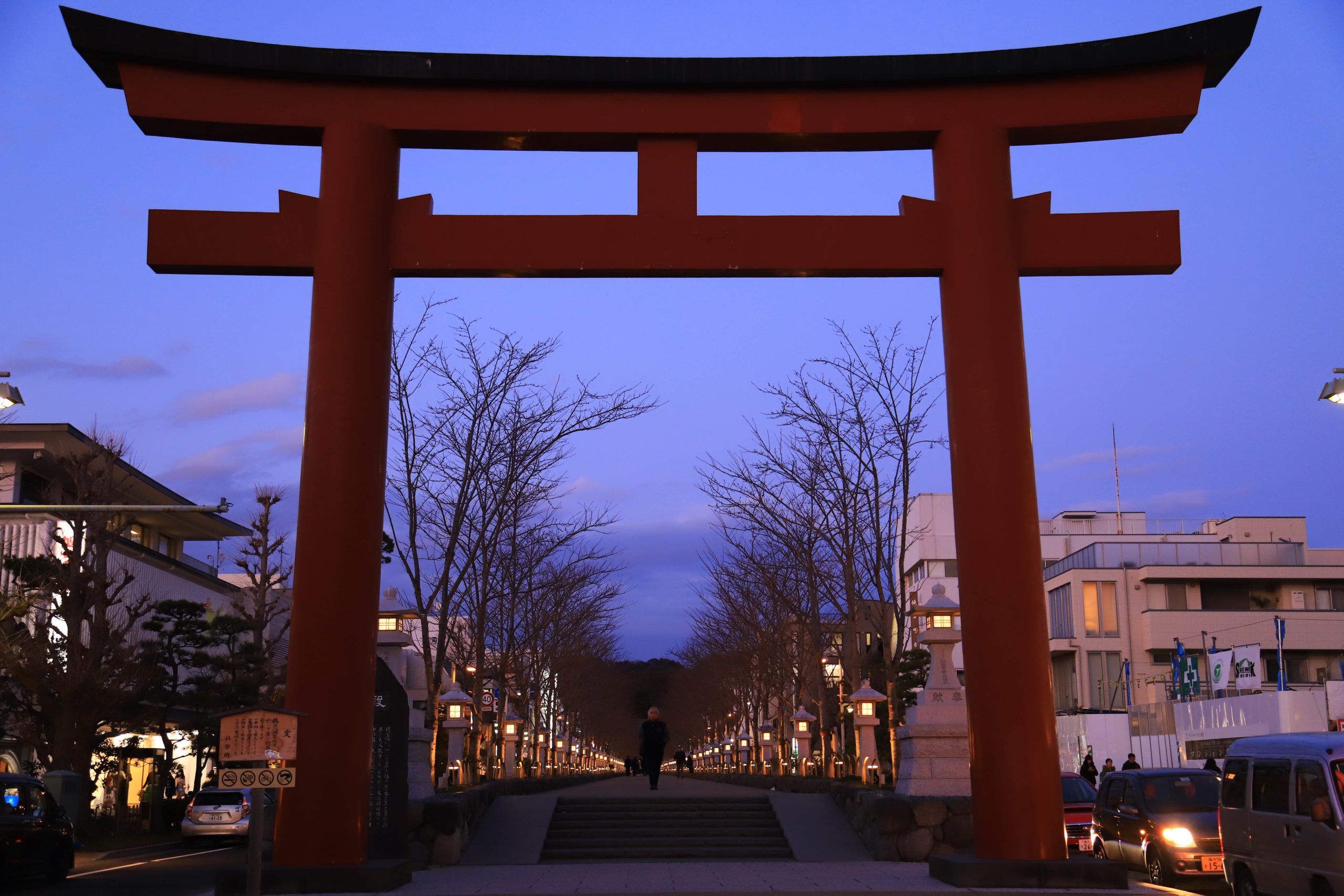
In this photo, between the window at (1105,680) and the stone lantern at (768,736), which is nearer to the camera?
the stone lantern at (768,736)

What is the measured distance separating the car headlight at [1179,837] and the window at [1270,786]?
3502mm

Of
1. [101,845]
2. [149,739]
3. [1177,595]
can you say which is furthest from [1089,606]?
[101,845]

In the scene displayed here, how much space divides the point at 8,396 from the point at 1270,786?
17.2m

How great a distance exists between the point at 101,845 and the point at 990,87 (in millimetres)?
24277

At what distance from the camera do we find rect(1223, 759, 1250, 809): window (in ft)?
43.7

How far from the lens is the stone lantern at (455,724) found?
26.3 m

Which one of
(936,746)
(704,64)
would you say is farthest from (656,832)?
(704,64)

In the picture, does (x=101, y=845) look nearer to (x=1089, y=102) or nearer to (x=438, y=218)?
(x=438, y=218)

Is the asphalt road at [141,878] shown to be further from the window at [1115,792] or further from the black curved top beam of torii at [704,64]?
the window at [1115,792]

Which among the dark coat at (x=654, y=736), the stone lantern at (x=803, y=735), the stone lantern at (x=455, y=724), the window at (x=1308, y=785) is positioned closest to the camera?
the window at (x=1308, y=785)

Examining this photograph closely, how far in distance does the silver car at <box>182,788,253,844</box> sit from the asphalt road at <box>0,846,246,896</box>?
2038 mm

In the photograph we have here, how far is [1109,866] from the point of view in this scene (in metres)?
12.2

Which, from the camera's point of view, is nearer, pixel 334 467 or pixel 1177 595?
pixel 334 467

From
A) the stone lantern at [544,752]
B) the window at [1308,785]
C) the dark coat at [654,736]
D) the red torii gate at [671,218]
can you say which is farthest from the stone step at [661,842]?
the stone lantern at [544,752]
